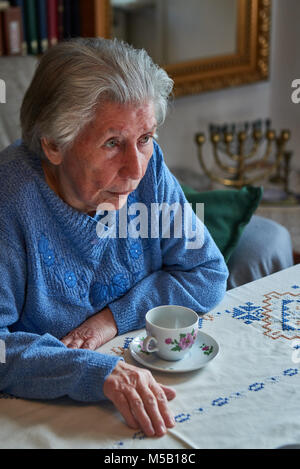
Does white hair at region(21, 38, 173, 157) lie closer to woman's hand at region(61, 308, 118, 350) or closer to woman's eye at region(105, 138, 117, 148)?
woman's eye at region(105, 138, 117, 148)

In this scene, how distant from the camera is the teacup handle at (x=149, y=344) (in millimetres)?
954

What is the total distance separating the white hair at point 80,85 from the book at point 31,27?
1.19m

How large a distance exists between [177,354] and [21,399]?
0.84 ft

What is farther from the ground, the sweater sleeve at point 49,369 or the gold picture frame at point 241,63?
the gold picture frame at point 241,63

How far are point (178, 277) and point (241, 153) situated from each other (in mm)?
1769

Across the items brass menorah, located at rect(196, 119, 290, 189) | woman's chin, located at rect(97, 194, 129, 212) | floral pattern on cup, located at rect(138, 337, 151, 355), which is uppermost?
woman's chin, located at rect(97, 194, 129, 212)

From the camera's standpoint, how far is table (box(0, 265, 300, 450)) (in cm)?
79

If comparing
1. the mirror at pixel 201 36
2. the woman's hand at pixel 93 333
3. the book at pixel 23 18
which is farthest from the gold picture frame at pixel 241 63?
the woman's hand at pixel 93 333

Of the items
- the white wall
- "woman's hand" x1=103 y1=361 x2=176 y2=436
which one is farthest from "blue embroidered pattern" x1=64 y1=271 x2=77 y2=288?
the white wall

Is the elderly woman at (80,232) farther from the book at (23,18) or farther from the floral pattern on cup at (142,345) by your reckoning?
the book at (23,18)

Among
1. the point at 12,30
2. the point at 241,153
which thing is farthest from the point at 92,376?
the point at 241,153

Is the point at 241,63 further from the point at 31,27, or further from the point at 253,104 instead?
the point at 31,27

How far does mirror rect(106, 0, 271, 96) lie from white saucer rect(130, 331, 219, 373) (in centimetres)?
172

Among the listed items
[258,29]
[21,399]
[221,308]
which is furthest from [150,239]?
[258,29]
